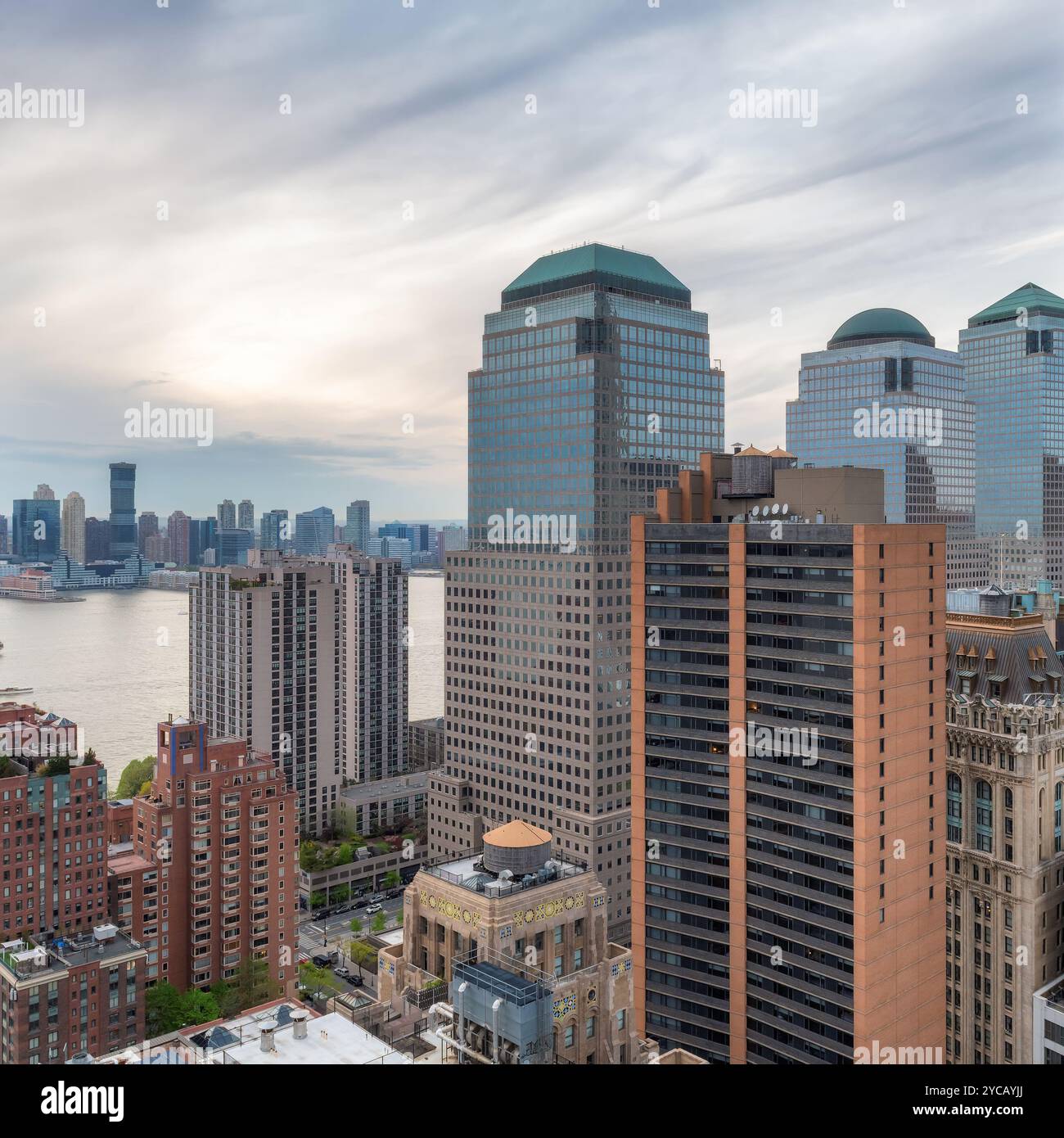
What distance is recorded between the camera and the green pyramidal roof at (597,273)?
169 feet

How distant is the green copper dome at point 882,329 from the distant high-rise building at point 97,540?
122 metres

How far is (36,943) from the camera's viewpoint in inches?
1314

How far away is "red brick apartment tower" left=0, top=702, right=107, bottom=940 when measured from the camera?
35875 millimetres

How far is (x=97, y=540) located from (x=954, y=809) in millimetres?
152181

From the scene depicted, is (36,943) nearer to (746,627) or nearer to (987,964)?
(746,627)

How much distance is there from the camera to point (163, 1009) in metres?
34.5

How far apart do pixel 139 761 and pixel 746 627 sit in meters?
50.2

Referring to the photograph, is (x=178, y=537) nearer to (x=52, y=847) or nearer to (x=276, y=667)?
(x=276, y=667)

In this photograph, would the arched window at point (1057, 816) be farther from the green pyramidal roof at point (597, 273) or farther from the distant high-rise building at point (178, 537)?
the distant high-rise building at point (178, 537)

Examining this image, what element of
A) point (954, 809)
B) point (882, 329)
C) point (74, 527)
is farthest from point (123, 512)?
point (954, 809)

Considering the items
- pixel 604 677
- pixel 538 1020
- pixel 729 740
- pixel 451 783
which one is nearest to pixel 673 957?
pixel 729 740

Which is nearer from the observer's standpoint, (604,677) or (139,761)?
(604,677)

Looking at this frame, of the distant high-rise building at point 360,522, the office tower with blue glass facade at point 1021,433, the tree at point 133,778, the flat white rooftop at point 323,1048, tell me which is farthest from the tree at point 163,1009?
the distant high-rise building at point 360,522

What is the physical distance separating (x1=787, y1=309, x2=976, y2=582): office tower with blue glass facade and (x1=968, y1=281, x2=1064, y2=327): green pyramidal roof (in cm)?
1566
